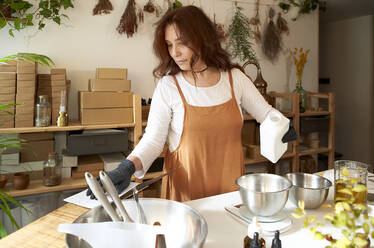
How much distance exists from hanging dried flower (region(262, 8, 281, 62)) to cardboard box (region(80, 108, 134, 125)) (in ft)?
5.77

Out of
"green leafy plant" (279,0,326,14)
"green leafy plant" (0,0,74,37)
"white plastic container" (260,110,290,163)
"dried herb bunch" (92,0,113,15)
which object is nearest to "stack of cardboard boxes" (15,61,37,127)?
"green leafy plant" (0,0,74,37)

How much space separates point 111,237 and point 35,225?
453 millimetres

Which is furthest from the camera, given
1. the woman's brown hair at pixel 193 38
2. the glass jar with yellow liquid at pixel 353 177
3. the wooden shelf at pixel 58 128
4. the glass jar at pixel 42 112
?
the glass jar at pixel 42 112

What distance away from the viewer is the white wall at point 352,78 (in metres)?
4.38

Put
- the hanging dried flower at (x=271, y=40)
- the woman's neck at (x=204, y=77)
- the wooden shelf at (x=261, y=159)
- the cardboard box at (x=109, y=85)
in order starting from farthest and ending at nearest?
1. the hanging dried flower at (x=271, y=40)
2. the wooden shelf at (x=261, y=159)
3. the cardboard box at (x=109, y=85)
4. the woman's neck at (x=204, y=77)

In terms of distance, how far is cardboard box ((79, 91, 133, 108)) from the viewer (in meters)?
2.26

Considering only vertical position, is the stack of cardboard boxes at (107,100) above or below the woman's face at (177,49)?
below

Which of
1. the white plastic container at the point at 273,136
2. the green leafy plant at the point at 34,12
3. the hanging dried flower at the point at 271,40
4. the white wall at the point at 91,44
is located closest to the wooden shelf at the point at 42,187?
the white wall at the point at 91,44

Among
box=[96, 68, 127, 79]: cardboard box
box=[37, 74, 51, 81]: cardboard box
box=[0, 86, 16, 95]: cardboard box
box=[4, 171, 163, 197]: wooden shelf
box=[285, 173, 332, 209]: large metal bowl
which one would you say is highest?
box=[96, 68, 127, 79]: cardboard box

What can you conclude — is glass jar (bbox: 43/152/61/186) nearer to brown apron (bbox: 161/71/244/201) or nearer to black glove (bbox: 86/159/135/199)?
brown apron (bbox: 161/71/244/201)

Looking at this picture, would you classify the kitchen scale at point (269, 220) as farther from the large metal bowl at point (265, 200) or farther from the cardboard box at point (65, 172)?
the cardboard box at point (65, 172)

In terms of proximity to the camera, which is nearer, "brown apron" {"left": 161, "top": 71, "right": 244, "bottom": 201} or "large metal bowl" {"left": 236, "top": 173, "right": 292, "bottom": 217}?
"large metal bowl" {"left": 236, "top": 173, "right": 292, "bottom": 217}

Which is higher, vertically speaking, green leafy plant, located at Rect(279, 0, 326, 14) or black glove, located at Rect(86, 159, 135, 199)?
green leafy plant, located at Rect(279, 0, 326, 14)

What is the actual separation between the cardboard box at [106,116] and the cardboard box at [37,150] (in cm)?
32
